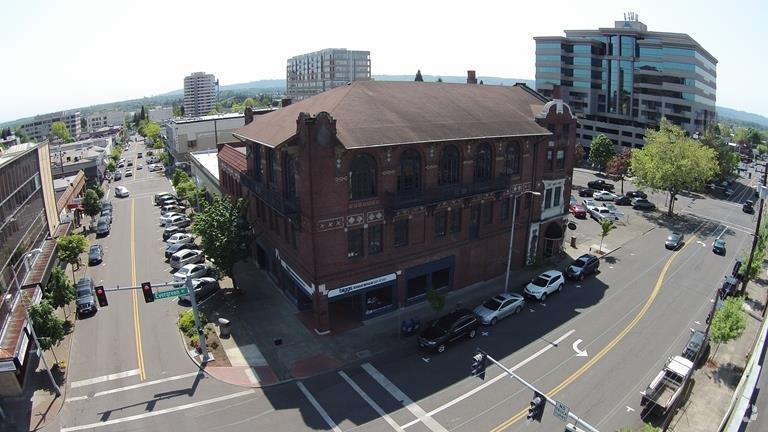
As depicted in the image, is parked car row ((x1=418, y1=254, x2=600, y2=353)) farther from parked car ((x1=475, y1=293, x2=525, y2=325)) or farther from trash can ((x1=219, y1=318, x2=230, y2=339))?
trash can ((x1=219, y1=318, x2=230, y2=339))

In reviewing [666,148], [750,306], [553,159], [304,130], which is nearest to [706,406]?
[750,306]

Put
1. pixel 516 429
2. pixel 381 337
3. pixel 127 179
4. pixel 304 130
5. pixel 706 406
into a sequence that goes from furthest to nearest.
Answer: pixel 127 179 → pixel 381 337 → pixel 304 130 → pixel 706 406 → pixel 516 429

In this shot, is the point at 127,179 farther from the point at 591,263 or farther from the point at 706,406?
the point at 706,406

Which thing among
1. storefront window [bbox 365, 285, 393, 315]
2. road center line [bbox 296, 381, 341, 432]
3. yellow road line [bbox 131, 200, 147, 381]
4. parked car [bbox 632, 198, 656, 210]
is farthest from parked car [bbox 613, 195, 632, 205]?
yellow road line [bbox 131, 200, 147, 381]

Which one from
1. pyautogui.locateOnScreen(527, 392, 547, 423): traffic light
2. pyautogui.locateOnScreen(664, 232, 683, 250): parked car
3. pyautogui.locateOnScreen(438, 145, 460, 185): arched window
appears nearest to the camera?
pyautogui.locateOnScreen(527, 392, 547, 423): traffic light

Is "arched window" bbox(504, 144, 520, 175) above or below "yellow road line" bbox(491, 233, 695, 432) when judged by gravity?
above

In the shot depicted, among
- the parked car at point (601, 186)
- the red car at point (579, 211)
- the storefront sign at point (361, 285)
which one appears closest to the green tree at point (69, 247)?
the storefront sign at point (361, 285)

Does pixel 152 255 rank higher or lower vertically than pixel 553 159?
lower

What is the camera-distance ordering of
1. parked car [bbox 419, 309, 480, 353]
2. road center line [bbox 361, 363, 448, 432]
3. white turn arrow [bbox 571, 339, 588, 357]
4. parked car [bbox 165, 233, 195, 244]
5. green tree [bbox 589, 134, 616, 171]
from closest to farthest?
1. road center line [bbox 361, 363, 448, 432]
2. parked car [bbox 419, 309, 480, 353]
3. white turn arrow [bbox 571, 339, 588, 357]
4. parked car [bbox 165, 233, 195, 244]
5. green tree [bbox 589, 134, 616, 171]

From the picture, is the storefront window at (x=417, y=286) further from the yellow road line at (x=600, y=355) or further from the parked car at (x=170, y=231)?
the parked car at (x=170, y=231)
